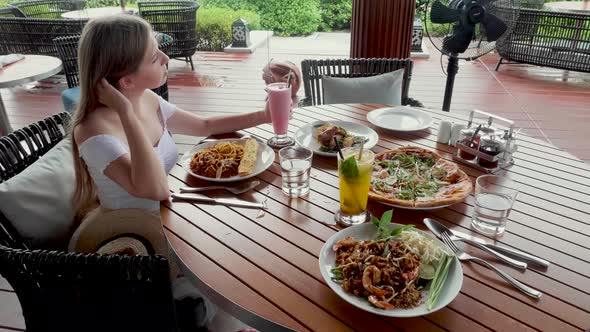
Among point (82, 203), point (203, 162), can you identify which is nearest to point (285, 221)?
point (203, 162)

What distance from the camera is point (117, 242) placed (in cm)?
127

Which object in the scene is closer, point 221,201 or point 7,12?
point 221,201

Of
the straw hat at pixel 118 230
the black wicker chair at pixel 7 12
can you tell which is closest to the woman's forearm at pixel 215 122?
the straw hat at pixel 118 230

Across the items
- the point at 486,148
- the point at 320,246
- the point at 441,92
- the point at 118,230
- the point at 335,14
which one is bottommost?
the point at 441,92

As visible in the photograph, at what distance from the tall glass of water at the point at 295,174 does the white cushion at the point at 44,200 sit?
716 mm

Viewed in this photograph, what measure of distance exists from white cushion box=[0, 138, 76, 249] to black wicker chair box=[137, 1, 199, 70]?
153 inches

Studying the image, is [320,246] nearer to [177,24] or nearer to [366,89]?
[366,89]

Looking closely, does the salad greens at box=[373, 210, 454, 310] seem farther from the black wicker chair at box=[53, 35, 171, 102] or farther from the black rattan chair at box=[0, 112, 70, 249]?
the black wicker chair at box=[53, 35, 171, 102]

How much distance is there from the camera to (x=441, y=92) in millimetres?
4629

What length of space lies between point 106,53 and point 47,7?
5634 millimetres

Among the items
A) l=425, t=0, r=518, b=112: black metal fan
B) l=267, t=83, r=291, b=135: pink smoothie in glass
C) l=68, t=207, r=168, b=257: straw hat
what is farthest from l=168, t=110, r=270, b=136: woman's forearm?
l=425, t=0, r=518, b=112: black metal fan

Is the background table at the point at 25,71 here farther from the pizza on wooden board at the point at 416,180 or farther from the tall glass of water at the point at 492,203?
the tall glass of water at the point at 492,203

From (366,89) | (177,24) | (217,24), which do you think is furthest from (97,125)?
(217,24)

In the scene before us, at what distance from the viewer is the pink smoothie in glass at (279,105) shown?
1568 millimetres
